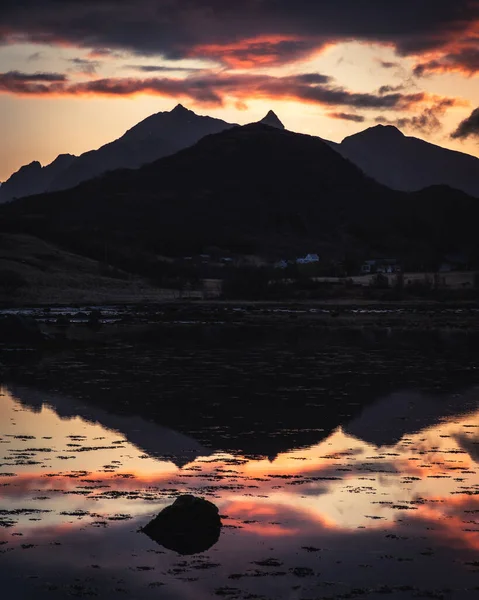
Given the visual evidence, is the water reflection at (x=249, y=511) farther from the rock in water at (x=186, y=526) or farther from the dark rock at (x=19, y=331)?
the dark rock at (x=19, y=331)

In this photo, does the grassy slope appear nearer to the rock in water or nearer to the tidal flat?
the tidal flat

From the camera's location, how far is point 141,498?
16422mm

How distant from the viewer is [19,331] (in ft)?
171

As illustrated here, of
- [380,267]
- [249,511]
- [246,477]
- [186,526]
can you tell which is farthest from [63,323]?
[380,267]

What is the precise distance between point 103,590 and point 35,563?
1.42 meters

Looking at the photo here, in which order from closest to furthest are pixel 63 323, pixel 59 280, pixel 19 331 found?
pixel 19 331, pixel 63 323, pixel 59 280

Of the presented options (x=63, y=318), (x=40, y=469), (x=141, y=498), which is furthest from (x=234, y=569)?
(x=63, y=318)

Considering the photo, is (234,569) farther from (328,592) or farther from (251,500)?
(251,500)

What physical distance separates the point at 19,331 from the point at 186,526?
130 ft

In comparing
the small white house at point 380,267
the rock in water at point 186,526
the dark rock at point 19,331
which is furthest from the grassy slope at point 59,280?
the rock in water at point 186,526

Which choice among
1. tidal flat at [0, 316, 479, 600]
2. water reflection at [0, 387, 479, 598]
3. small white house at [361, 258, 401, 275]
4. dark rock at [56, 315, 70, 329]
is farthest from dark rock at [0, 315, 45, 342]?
small white house at [361, 258, 401, 275]

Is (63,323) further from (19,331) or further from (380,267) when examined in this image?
(380,267)

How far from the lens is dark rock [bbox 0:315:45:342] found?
2026 inches

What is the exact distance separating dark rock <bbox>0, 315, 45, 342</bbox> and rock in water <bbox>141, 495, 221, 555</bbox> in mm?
38136
